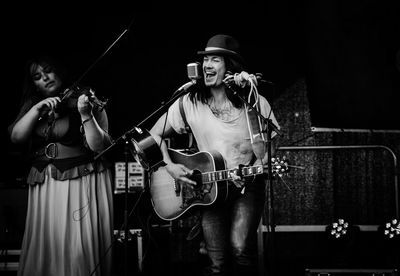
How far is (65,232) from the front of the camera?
12.9ft

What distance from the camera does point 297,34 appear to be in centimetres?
582

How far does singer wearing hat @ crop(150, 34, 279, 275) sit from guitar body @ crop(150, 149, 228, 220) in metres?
0.01

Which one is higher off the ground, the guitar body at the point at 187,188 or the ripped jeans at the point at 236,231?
the guitar body at the point at 187,188

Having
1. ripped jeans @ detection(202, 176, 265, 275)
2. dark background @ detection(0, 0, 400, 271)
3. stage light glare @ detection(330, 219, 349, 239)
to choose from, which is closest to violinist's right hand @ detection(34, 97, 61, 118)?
ripped jeans @ detection(202, 176, 265, 275)

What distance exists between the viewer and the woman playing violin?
154 inches

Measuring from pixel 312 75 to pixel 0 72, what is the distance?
3.46 m

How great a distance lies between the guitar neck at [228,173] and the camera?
12.2 feet

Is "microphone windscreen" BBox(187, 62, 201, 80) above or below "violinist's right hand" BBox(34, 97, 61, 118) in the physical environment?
above

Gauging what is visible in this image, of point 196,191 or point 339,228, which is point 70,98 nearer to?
point 196,191

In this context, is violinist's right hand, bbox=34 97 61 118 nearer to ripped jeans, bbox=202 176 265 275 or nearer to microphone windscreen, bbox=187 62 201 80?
microphone windscreen, bbox=187 62 201 80

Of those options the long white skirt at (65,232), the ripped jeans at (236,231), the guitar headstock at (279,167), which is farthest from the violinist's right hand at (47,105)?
the guitar headstock at (279,167)

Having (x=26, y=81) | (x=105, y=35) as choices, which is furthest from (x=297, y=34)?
(x=26, y=81)

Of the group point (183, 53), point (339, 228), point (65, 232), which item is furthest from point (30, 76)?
point (339, 228)

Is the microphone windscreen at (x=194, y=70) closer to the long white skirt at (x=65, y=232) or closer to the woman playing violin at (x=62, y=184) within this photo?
the woman playing violin at (x=62, y=184)
